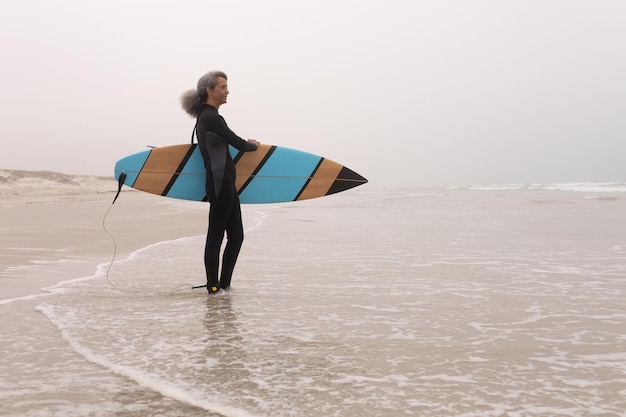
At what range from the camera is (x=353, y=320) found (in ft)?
11.3

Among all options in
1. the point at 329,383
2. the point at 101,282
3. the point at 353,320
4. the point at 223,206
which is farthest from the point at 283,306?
the point at 101,282

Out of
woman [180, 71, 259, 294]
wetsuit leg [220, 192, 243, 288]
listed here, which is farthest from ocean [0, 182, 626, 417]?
woman [180, 71, 259, 294]

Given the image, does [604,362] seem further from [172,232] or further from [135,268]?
[172,232]

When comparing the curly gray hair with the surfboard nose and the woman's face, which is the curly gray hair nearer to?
the woman's face

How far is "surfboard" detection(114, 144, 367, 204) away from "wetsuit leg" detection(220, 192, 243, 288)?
0.59m

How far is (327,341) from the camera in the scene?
9.81ft

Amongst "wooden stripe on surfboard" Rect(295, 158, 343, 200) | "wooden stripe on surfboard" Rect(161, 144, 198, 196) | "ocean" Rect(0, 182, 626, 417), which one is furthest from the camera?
"wooden stripe on surfboard" Rect(295, 158, 343, 200)

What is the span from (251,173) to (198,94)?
0.93 meters

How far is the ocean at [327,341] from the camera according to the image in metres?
2.15

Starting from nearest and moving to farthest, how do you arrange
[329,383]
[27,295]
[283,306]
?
[329,383]
[283,306]
[27,295]

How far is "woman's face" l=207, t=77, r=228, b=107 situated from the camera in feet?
14.5

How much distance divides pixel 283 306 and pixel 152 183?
2028mm

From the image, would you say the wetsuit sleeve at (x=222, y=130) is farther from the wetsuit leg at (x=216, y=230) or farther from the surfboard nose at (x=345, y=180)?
the surfboard nose at (x=345, y=180)

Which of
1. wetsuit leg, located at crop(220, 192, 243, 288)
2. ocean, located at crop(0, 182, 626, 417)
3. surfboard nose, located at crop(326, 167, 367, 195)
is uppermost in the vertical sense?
surfboard nose, located at crop(326, 167, 367, 195)
